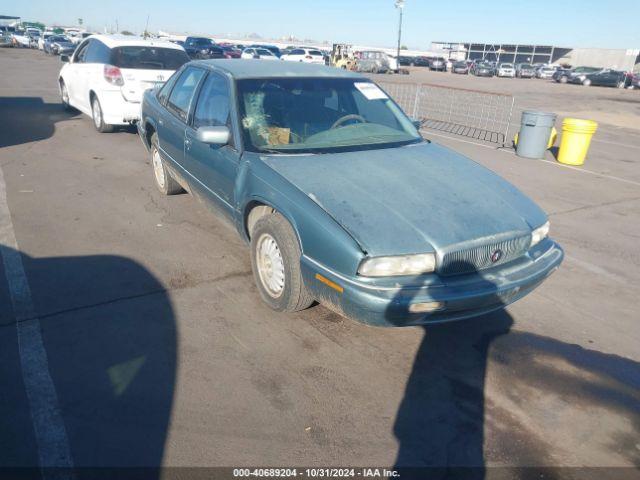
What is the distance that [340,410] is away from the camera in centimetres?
295

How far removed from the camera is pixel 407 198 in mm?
3434

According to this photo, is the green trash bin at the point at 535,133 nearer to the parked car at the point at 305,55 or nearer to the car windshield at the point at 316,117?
the car windshield at the point at 316,117

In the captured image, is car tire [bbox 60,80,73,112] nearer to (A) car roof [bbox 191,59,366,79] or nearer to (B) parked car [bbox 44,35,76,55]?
(A) car roof [bbox 191,59,366,79]

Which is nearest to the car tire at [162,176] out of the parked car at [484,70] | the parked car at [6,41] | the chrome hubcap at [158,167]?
the chrome hubcap at [158,167]

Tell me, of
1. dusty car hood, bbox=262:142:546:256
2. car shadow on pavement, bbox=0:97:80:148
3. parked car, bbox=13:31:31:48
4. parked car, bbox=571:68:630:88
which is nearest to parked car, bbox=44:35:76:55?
parked car, bbox=13:31:31:48

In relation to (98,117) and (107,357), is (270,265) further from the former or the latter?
(98,117)

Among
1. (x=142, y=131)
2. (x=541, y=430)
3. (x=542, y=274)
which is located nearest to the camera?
(x=541, y=430)

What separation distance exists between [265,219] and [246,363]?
1.02 metres

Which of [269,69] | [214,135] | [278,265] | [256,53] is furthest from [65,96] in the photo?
[256,53]

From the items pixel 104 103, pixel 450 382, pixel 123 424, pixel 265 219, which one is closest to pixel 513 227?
pixel 450 382

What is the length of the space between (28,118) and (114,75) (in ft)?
11.6

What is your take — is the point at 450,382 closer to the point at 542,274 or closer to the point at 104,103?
the point at 542,274

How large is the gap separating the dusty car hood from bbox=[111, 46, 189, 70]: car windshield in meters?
6.32

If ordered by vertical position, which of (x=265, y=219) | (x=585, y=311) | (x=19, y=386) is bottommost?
(x=585, y=311)
